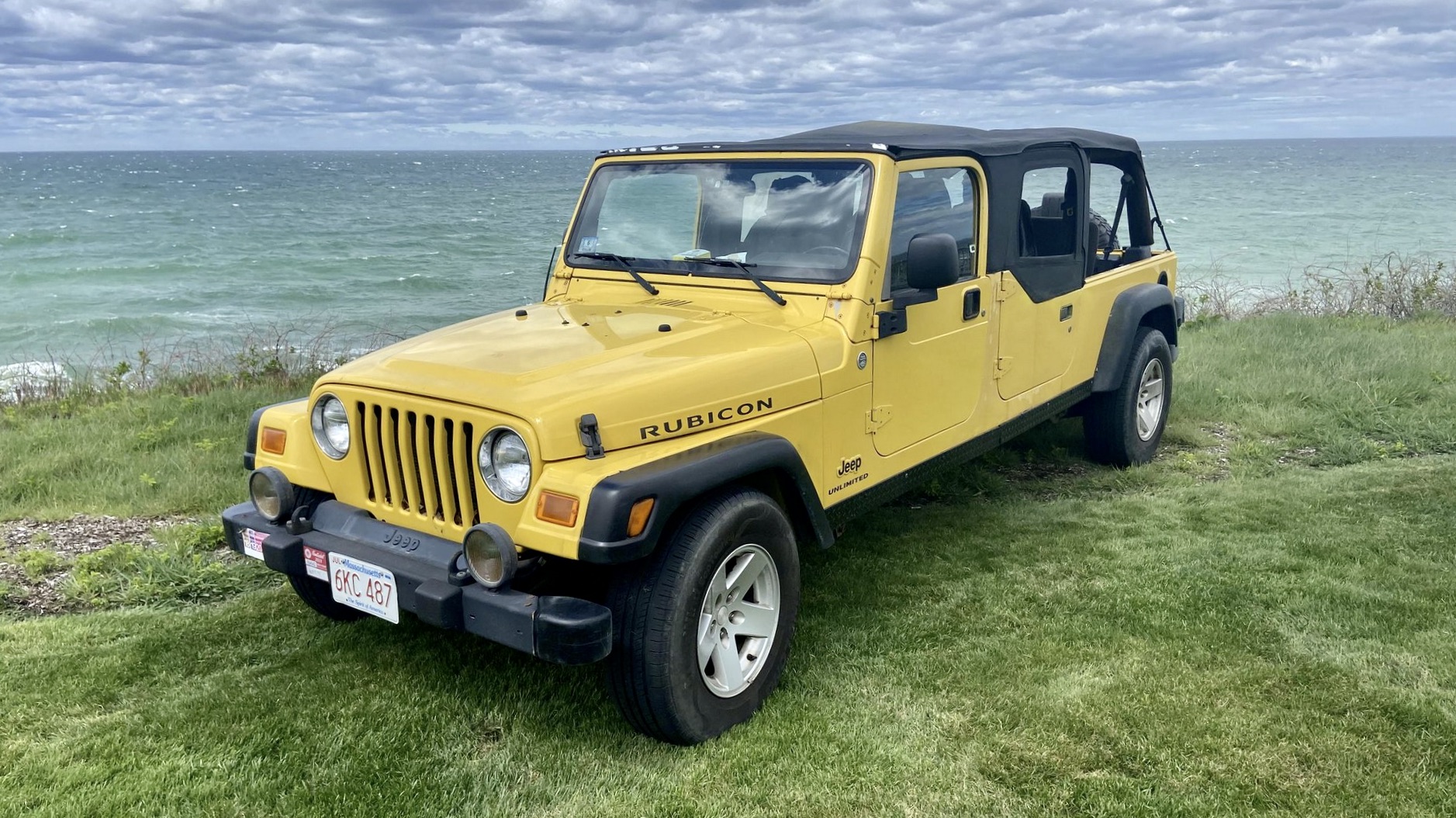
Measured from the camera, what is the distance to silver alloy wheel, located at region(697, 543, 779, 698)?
3.33 meters

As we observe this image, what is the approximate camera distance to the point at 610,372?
3.33 meters

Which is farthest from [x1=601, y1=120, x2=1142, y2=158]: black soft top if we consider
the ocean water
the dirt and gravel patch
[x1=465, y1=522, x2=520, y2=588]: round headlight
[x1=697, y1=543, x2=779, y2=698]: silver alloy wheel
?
the ocean water

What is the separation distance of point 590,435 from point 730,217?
5.57 feet

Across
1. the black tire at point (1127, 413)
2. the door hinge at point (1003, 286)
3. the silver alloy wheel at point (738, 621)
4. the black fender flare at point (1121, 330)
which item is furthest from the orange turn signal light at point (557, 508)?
the black tire at point (1127, 413)

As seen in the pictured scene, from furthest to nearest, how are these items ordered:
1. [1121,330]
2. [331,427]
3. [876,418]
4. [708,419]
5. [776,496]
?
[1121,330], [876,418], [776,496], [331,427], [708,419]

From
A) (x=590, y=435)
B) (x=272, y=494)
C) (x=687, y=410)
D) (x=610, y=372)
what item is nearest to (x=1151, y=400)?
(x=687, y=410)

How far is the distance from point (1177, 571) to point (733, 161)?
8.92 ft

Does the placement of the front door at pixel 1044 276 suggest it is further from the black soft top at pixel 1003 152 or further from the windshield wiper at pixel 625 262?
the windshield wiper at pixel 625 262

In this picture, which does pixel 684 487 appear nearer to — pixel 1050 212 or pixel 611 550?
pixel 611 550

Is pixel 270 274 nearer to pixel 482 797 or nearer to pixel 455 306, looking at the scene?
pixel 455 306

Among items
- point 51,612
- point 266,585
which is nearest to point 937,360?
point 266,585

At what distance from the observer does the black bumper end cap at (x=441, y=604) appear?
3.03 m

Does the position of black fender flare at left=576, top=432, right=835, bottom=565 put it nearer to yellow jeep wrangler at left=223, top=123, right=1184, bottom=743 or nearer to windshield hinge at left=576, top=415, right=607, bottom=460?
yellow jeep wrangler at left=223, top=123, right=1184, bottom=743

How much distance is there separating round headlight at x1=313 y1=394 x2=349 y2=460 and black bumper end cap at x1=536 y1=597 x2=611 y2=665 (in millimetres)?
1073
